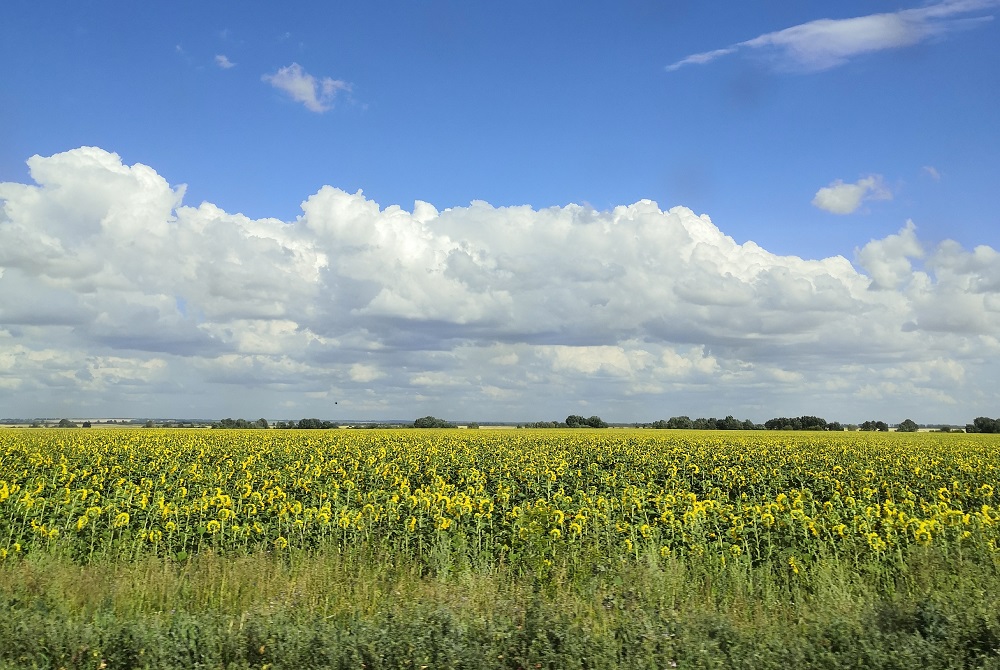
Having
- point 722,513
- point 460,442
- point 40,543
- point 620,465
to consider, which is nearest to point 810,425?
point 460,442

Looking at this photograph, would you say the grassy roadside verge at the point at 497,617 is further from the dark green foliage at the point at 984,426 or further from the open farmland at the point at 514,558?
the dark green foliage at the point at 984,426

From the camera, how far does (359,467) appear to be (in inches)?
918

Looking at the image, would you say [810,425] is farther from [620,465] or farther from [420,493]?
[420,493]

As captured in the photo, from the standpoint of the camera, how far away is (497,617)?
7.64m

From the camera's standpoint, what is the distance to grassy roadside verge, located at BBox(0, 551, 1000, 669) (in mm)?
6582

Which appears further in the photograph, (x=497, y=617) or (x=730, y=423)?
(x=730, y=423)

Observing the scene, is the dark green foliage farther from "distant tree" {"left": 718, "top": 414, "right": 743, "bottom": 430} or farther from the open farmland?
the open farmland

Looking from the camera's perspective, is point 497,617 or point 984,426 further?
point 984,426

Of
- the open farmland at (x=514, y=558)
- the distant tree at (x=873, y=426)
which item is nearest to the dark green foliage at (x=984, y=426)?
the distant tree at (x=873, y=426)

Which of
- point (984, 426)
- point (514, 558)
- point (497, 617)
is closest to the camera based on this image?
point (497, 617)

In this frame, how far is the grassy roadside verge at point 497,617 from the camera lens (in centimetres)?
658

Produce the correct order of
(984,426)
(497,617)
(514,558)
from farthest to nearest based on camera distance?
(984,426)
(514,558)
(497,617)

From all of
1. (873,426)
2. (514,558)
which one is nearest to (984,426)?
(873,426)

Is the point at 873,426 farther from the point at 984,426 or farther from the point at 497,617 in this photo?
the point at 497,617
